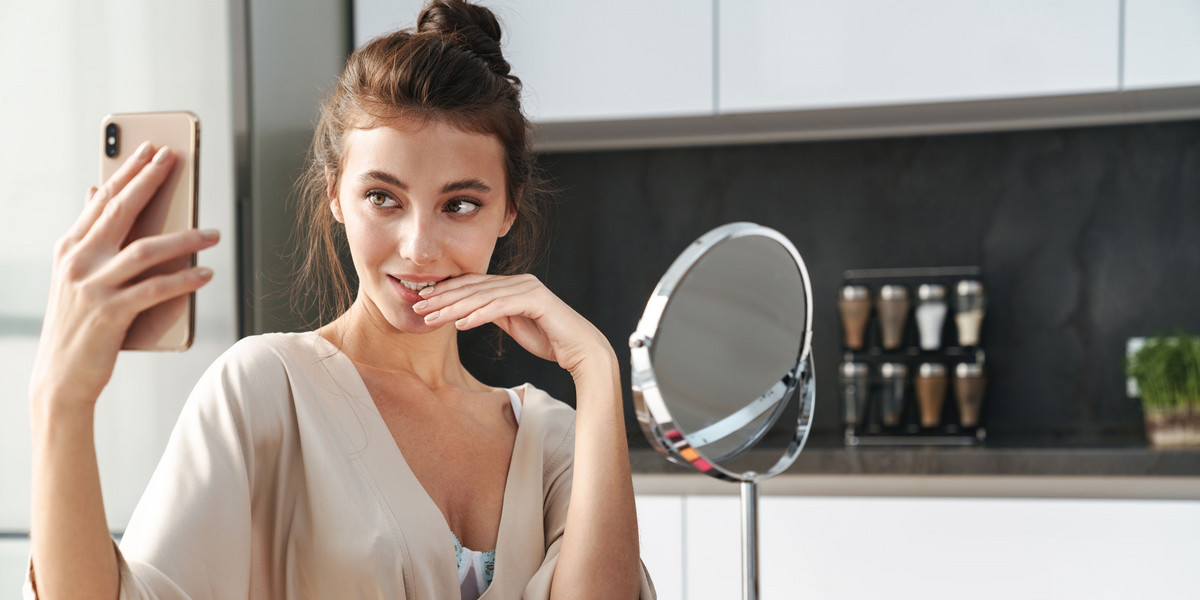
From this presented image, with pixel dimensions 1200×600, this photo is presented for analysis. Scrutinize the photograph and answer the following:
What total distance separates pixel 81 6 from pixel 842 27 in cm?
155

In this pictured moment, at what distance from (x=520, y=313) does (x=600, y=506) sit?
0.20 meters

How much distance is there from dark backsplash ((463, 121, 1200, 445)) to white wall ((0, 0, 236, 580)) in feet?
2.48

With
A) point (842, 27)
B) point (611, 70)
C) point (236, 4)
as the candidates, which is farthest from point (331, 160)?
point (842, 27)

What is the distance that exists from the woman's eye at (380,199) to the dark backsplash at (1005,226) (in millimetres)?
1341

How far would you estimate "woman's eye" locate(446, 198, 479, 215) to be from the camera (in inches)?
38.4

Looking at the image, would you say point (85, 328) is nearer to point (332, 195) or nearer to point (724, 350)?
point (724, 350)

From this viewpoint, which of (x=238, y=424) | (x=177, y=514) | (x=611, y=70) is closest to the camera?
(x=177, y=514)

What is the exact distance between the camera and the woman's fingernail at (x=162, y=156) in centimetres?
52

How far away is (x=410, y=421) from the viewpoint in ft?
3.47

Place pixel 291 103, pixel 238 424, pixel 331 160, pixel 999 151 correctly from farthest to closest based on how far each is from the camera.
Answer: pixel 999 151 < pixel 291 103 < pixel 331 160 < pixel 238 424

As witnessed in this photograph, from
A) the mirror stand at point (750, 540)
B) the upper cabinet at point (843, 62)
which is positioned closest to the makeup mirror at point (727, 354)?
the mirror stand at point (750, 540)

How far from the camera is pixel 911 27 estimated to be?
82.7 inches

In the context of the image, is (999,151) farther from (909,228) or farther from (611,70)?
(611,70)

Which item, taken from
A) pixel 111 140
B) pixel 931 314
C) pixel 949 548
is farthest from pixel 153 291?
pixel 931 314
